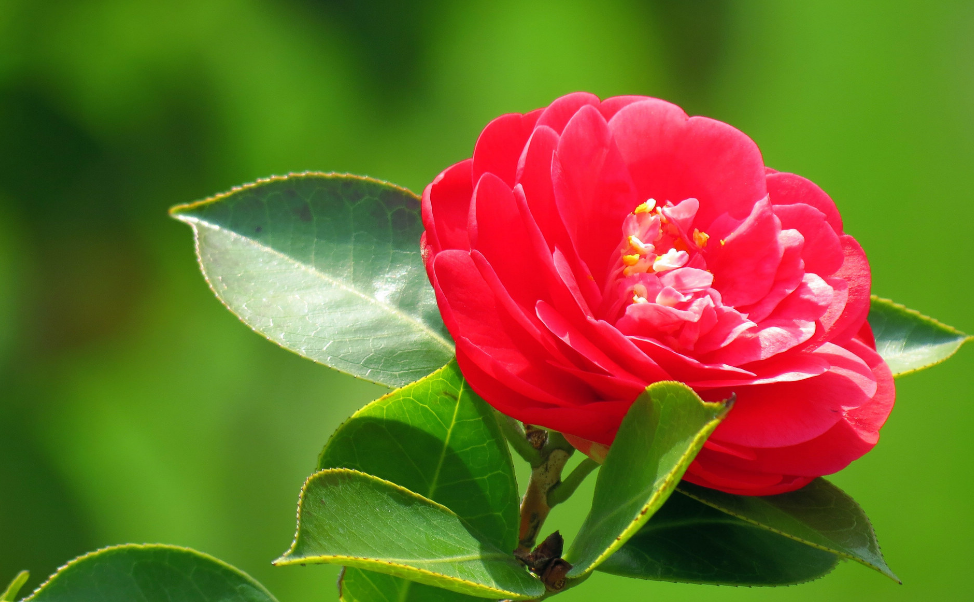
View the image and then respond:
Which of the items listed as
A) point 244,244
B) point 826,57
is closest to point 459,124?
point 826,57

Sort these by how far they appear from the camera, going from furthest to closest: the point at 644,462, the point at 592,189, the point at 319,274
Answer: the point at 319,274
the point at 592,189
the point at 644,462

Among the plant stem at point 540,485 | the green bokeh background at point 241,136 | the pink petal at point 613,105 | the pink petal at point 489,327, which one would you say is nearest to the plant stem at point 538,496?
the plant stem at point 540,485

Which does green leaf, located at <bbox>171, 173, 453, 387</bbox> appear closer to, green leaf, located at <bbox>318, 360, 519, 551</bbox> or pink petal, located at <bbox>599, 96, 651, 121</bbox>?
green leaf, located at <bbox>318, 360, 519, 551</bbox>

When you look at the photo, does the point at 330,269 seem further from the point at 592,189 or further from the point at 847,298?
the point at 847,298

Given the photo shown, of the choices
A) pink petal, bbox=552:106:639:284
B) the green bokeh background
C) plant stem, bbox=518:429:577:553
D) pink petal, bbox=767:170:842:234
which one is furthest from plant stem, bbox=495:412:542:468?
the green bokeh background

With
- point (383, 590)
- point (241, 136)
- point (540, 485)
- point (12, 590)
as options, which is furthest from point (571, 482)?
point (241, 136)
